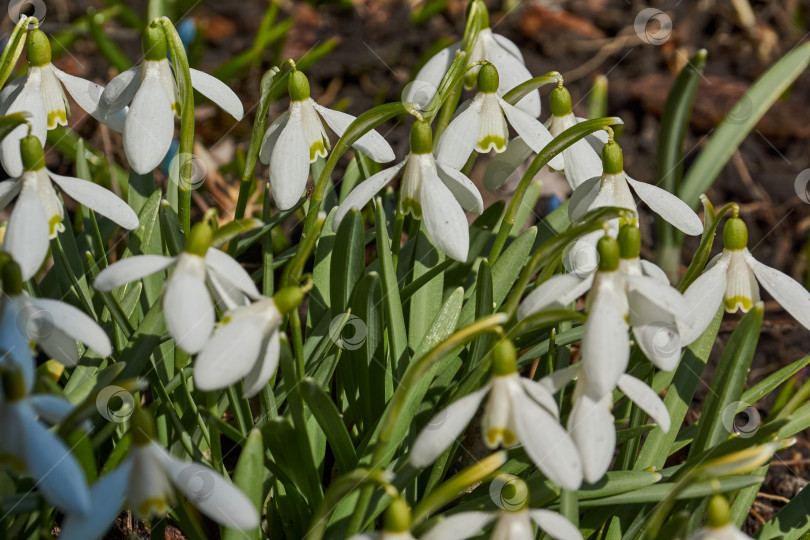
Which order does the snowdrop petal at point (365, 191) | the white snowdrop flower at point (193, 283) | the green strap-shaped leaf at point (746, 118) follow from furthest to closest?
the green strap-shaped leaf at point (746, 118)
the snowdrop petal at point (365, 191)
the white snowdrop flower at point (193, 283)

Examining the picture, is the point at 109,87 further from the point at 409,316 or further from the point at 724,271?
the point at 724,271

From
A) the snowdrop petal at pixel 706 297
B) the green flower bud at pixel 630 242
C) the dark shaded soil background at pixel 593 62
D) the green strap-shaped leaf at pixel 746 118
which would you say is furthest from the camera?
the dark shaded soil background at pixel 593 62

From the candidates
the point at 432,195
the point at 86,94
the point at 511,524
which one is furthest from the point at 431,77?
the point at 511,524

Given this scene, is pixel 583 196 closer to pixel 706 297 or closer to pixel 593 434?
pixel 706 297

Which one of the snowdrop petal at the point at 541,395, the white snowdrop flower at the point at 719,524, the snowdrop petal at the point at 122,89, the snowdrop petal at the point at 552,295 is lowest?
the white snowdrop flower at the point at 719,524

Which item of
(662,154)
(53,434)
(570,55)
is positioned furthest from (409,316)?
(570,55)

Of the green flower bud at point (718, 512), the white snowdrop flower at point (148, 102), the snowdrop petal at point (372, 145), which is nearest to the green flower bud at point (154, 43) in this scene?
the white snowdrop flower at point (148, 102)

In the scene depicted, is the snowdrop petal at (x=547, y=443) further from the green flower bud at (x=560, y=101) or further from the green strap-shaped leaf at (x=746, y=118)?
the green strap-shaped leaf at (x=746, y=118)

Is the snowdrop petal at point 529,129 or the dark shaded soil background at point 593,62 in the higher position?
the snowdrop petal at point 529,129
